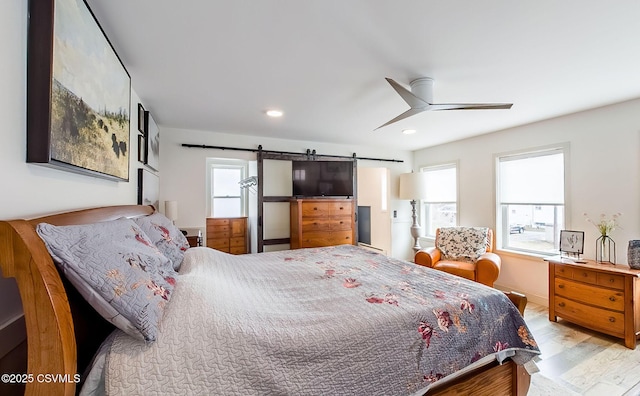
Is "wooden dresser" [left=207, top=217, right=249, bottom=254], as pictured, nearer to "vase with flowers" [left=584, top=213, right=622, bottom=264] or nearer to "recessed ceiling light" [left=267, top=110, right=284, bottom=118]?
"recessed ceiling light" [left=267, top=110, right=284, bottom=118]

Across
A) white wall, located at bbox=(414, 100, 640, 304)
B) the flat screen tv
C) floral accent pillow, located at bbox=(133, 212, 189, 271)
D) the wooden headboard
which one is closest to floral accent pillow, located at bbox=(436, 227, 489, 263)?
white wall, located at bbox=(414, 100, 640, 304)

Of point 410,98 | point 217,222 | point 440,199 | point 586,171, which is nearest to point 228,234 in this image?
point 217,222

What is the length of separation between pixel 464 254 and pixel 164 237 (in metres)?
3.72

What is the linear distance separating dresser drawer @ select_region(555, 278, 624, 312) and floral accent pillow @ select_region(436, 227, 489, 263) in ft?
2.90

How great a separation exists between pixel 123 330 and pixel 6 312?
0.39m

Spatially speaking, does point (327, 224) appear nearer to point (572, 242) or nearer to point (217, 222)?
point (217, 222)

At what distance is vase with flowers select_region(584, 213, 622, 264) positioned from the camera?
2.84m

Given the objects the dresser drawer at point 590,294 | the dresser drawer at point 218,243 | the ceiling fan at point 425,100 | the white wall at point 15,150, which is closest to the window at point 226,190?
the dresser drawer at point 218,243

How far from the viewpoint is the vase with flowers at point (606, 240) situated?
2836 millimetres

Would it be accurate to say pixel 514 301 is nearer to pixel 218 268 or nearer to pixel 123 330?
pixel 218 268

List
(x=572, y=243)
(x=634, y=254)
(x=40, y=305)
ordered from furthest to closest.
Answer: (x=572, y=243) < (x=634, y=254) < (x=40, y=305)

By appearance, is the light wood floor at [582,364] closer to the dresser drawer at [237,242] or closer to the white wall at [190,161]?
the white wall at [190,161]

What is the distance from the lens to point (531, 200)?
3723 mm

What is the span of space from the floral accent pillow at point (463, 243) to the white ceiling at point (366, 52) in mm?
1693
